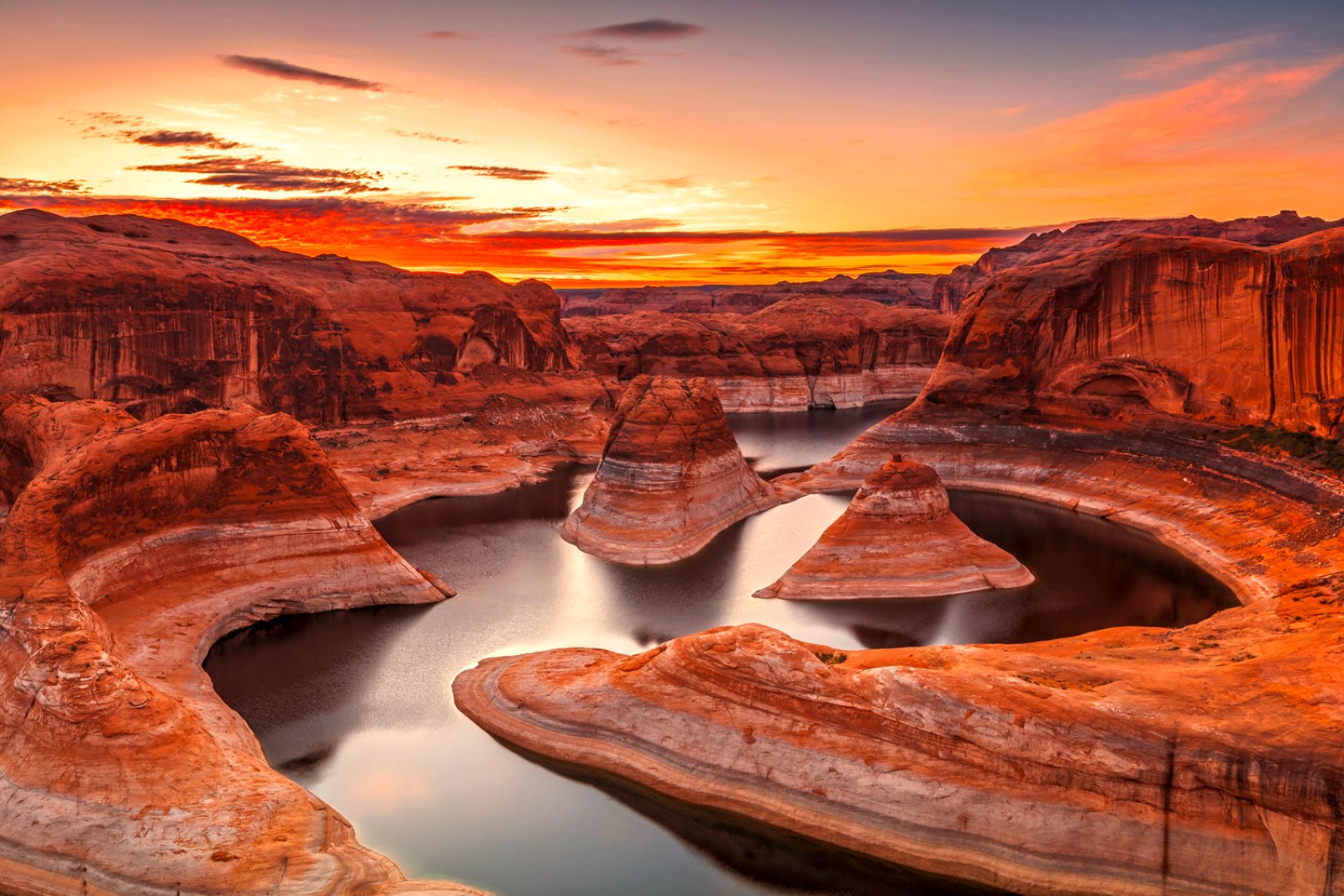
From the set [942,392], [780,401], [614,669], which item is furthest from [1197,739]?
[780,401]

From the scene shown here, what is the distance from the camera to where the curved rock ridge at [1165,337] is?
41125 millimetres

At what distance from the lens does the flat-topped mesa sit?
38750 millimetres

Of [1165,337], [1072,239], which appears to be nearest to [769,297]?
[1072,239]

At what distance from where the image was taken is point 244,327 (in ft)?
183

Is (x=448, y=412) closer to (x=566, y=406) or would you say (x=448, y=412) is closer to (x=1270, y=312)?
(x=566, y=406)

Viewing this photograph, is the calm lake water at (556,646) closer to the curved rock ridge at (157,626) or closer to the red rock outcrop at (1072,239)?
the curved rock ridge at (157,626)

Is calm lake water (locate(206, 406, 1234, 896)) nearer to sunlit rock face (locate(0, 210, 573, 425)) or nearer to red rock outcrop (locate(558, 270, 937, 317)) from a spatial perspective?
sunlit rock face (locate(0, 210, 573, 425))

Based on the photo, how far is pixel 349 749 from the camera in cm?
2269

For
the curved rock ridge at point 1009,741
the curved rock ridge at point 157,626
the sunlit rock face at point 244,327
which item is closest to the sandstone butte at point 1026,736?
the curved rock ridge at point 1009,741

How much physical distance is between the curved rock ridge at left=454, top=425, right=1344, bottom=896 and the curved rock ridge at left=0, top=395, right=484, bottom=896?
596 centimetres

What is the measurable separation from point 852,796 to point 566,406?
55006 millimetres

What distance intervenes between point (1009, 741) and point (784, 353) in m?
81.5

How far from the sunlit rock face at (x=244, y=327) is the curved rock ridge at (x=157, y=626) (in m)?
12.0

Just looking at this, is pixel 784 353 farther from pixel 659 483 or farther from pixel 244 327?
pixel 659 483
